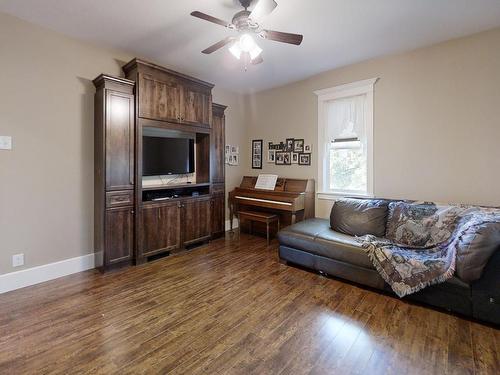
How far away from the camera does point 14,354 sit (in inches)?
66.7

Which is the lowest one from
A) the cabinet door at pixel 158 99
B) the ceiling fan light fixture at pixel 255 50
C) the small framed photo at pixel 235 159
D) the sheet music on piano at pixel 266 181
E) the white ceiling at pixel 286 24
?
the sheet music on piano at pixel 266 181

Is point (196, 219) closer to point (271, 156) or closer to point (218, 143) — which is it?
point (218, 143)

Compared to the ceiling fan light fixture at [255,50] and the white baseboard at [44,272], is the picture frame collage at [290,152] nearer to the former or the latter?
the ceiling fan light fixture at [255,50]

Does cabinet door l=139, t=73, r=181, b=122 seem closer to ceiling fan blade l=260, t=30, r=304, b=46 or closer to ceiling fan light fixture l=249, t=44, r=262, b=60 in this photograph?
ceiling fan light fixture l=249, t=44, r=262, b=60

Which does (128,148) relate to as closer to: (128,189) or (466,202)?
(128,189)

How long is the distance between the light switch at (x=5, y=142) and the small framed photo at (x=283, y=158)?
11.9 ft

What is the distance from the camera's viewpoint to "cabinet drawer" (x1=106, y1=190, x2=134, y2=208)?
2986 mm

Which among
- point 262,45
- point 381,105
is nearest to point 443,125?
point 381,105

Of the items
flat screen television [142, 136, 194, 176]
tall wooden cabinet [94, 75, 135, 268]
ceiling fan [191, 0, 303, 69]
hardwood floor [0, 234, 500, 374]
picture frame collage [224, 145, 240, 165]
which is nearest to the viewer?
hardwood floor [0, 234, 500, 374]

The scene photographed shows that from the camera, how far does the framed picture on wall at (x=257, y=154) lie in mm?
5027

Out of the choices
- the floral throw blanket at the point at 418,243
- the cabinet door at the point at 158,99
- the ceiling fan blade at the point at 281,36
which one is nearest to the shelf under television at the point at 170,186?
the cabinet door at the point at 158,99

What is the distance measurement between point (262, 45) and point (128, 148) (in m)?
2.07

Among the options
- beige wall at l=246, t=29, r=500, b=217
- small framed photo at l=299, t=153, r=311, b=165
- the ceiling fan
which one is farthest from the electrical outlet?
beige wall at l=246, t=29, r=500, b=217

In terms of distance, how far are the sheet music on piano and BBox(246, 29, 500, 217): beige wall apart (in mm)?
1646
